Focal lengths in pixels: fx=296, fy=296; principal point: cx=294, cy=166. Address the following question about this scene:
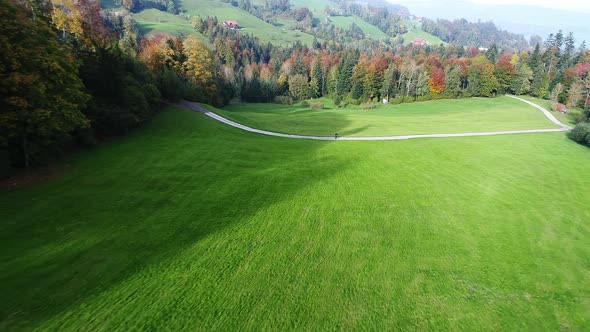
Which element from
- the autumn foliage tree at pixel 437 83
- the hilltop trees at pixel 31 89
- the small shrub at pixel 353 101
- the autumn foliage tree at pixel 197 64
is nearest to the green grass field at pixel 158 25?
the small shrub at pixel 353 101

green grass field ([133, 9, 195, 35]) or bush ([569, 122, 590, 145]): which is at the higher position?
green grass field ([133, 9, 195, 35])

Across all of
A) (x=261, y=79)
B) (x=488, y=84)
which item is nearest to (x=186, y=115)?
(x=261, y=79)

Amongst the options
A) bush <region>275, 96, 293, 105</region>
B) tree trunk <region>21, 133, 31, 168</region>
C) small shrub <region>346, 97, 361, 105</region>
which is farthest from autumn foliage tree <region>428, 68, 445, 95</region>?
tree trunk <region>21, 133, 31, 168</region>

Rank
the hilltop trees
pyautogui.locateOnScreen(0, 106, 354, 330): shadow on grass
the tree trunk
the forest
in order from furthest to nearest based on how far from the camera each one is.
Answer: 1. the tree trunk
2. the forest
3. the hilltop trees
4. pyautogui.locateOnScreen(0, 106, 354, 330): shadow on grass

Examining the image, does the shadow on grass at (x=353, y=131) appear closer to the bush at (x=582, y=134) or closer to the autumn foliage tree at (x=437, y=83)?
the bush at (x=582, y=134)

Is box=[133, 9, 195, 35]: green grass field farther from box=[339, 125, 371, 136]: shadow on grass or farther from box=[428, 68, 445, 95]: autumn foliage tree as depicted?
box=[339, 125, 371, 136]: shadow on grass
